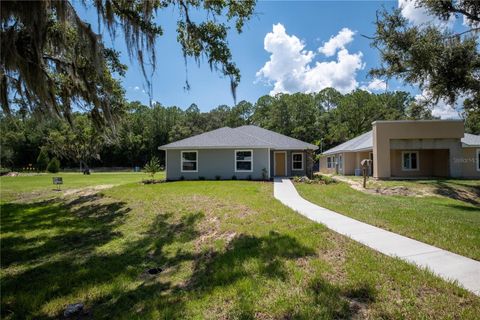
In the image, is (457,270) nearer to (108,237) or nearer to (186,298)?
(186,298)

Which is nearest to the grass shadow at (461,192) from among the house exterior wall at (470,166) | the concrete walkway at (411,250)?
the house exterior wall at (470,166)

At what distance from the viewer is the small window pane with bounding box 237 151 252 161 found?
19.9 meters

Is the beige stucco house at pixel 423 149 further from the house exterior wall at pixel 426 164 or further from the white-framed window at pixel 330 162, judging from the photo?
the white-framed window at pixel 330 162

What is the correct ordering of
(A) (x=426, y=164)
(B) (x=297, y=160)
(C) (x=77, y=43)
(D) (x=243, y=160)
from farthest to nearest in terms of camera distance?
(B) (x=297, y=160) → (A) (x=426, y=164) → (D) (x=243, y=160) → (C) (x=77, y=43)

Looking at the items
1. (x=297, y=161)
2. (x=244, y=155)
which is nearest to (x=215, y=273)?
(x=244, y=155)

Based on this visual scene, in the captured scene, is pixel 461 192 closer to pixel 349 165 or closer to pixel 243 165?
pixel 349 165

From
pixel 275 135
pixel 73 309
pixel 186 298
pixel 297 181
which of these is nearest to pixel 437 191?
pixel 297 181

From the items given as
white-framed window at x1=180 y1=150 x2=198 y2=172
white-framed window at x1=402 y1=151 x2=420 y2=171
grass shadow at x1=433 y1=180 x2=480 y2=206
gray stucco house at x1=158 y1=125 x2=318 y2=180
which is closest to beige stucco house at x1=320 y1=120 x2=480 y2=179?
white-framed window at x1=402 y1=151 x2=420 y2=171

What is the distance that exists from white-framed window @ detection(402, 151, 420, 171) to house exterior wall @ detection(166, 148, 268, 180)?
1108 cm

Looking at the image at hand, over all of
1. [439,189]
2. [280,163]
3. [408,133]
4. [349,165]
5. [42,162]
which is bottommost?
[439,189]

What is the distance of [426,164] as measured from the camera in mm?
22688

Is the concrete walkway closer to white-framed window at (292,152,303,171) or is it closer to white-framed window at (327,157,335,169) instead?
white-framed window at (292,152,303,171)

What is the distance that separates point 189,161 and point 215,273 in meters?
16.3

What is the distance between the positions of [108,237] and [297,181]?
12.8 meters
